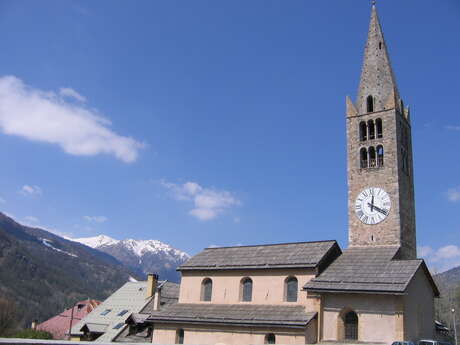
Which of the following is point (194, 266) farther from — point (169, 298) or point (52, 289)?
point (52, 289)

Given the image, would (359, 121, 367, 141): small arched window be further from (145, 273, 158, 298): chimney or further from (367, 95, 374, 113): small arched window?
(145, 273, 158, 298): chimney

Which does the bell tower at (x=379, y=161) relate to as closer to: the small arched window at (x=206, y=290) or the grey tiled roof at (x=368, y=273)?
the grey tiled roof at (x=368, y=273)

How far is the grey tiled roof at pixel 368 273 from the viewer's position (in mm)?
31500

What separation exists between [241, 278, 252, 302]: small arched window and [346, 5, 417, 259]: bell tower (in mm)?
8871

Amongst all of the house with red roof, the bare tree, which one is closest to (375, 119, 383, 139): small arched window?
the house with red roof

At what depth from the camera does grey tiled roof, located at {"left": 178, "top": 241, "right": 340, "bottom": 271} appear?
37250 mm

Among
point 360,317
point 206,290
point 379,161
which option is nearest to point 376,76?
point 379,161

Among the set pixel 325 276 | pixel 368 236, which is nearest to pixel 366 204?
pixel 368 236

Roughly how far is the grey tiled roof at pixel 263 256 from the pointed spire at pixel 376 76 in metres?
13.7

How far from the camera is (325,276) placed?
1369 inches

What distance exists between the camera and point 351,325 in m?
32.5

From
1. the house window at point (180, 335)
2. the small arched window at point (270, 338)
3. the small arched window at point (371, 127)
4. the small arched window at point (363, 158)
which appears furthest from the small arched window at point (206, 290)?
the small arched window at point (371, 127)

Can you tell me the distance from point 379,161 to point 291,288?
13.2m

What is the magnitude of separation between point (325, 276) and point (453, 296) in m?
58.7
